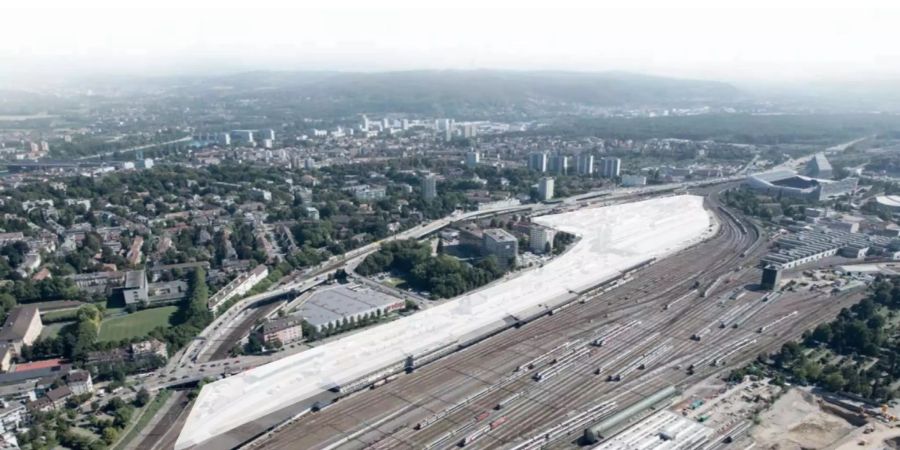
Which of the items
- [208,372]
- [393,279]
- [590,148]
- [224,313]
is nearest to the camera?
[208,372]

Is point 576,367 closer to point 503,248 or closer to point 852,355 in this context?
point 852,355

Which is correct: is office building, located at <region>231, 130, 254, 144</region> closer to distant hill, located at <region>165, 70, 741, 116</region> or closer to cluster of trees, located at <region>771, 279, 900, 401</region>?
distant hill, located at <region>165, 70, 741, 116</region>

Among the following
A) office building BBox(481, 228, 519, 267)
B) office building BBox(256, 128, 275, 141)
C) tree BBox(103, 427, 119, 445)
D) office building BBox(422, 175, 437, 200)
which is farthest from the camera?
office building BBox(256, 128, 275, 141)

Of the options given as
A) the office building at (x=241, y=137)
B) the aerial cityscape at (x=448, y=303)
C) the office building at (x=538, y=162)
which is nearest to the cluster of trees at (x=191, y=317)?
the aerial cityscape at (x=448, y=303)

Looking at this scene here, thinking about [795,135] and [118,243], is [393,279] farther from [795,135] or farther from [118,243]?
[795,135]

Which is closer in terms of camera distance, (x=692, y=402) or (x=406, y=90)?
(x=692, y=402)

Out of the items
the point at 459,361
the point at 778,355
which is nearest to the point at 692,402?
the point at 778,355
